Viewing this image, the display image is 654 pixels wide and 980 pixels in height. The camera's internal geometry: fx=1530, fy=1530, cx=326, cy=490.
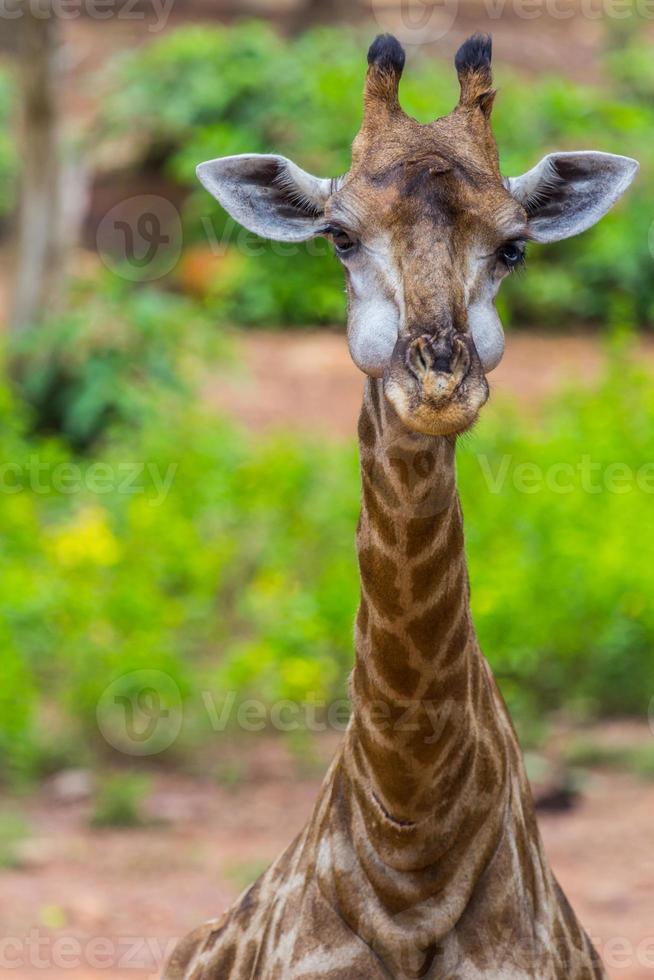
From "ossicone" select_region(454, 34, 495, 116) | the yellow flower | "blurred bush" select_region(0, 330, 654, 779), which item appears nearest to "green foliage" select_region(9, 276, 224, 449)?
"blurred bush" select_region(0, 330, 654, 779)

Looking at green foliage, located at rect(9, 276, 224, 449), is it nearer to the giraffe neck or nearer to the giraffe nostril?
the giraffe neck

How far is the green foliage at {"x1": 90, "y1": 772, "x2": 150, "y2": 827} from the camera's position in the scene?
7.12 metres

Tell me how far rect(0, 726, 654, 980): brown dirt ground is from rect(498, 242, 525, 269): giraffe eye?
3250mm

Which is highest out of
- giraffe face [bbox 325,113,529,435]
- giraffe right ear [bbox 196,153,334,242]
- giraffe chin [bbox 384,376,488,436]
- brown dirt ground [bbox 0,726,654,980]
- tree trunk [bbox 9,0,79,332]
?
tree trunk [bbox 9,0,79,332]

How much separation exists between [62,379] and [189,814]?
5254 millimetres

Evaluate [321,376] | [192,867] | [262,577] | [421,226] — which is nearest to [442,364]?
[421,226]

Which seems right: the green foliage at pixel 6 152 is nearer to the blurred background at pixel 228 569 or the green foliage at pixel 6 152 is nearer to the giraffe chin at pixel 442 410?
the blurred background at pixel 228 569

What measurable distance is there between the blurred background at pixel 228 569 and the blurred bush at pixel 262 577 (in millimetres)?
18

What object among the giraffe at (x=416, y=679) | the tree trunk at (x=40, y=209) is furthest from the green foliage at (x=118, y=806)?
the tree trunk at (x=40, y=209)

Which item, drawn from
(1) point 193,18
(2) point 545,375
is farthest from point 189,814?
(1) point 193,18

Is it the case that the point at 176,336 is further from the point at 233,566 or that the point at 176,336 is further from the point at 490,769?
the point at 490,769

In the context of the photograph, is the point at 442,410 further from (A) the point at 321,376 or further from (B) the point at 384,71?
(A) the point at 321,376

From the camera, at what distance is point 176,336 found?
11633mm

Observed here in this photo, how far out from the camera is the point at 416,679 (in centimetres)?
334
